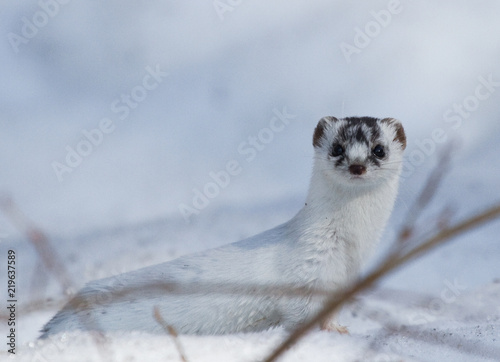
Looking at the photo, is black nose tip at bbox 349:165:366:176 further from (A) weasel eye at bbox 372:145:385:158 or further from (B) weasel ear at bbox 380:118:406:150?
(B) weasel ear at bbox 380:118:406:150

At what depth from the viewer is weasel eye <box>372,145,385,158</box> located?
3225 millimetres

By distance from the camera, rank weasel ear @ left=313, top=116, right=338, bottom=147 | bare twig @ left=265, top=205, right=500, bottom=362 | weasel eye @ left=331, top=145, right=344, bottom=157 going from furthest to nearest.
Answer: weasel ear @ left=313, top=116, right=338, bottom=147 → weasel eye @ left=331, top=145, right=344, bottom=157 → bare twig @ left=265, top=205, right=500, bottom=362

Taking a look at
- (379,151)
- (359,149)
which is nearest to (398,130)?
(379,151)

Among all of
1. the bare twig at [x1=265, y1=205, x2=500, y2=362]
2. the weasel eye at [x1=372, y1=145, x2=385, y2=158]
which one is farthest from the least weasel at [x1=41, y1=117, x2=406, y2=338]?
the bare twig at [x1=265, y1=205, x2=500, y2=362]

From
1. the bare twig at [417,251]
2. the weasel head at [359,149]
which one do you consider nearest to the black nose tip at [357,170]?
the weasel head at [359,149]

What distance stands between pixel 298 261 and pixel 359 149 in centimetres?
76

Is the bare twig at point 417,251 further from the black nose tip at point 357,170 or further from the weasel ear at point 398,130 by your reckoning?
the weasel ear at point 398,130

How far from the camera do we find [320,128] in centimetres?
343

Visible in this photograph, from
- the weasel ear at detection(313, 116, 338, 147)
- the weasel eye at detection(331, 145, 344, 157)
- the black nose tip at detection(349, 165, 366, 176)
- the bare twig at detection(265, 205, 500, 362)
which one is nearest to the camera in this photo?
the bare twig at detection(265, 205, 500, 362)

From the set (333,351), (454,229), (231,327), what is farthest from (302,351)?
(454,229)

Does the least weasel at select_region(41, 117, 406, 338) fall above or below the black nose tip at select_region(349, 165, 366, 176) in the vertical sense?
below

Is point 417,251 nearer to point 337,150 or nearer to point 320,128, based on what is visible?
point 337,150

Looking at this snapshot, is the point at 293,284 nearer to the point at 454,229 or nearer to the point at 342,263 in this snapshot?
the point at 342,263

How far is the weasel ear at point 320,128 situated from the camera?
11.2ft
